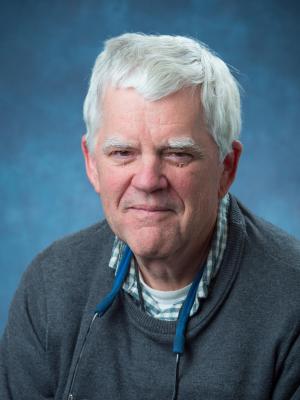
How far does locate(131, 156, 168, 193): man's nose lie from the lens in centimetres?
240

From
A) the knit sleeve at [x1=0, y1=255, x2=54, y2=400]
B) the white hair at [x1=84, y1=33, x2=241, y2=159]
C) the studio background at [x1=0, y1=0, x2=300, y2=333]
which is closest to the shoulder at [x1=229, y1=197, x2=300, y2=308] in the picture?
the white hair at [x1=84, y1=33, x2=241, y2=159]

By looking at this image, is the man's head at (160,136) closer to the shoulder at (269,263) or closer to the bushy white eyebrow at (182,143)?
the bushy white eyebrow at (182,143)

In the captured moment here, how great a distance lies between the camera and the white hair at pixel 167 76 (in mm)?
2387

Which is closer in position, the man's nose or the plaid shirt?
the man's nose

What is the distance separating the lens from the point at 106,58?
2.51m

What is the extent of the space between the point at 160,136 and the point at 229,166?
0.33 metres

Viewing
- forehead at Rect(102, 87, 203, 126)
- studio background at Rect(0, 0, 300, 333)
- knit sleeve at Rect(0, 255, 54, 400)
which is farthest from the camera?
studio background at Rect(0, 0, 300, 333)

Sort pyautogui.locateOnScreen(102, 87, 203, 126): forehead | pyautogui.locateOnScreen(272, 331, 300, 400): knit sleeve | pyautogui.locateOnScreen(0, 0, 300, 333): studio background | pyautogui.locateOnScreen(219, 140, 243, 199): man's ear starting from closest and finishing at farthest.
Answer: pyautogui.locateOnScreen(102, 87, 203, 126): forehead
pyautogui.locateOnScreen(272, 331, 300, 400): knit sleeve
pyautogui.locateOnScreen(219, 140, 243, 199): man's ear
pyautogui.locateOnScreen(0, 0, 300, 333): studio background

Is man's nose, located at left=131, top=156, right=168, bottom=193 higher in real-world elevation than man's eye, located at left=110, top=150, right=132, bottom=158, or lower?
lower

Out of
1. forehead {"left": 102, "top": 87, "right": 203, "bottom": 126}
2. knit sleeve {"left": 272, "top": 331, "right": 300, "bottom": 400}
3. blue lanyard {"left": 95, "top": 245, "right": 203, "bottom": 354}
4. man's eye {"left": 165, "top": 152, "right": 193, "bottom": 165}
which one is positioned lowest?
knit sleeve {"left": 272, "top": 331, "right": 300, "bottom": 400}

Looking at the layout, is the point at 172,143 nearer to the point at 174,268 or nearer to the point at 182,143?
the point at 182,143

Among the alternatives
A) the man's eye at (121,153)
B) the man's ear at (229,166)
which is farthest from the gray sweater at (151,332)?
the man's eye at (121,153)

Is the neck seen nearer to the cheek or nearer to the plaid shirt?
the plaid shirt

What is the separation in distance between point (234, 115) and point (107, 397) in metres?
0.89
